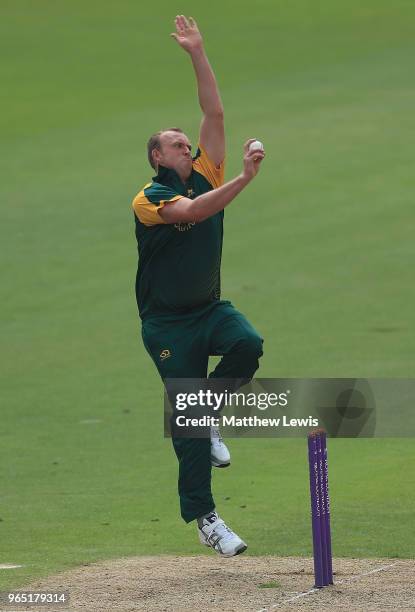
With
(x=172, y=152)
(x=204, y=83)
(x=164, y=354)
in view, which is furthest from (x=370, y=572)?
(x=204, y=83)

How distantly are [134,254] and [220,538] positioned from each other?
1578cm

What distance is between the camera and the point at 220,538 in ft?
29.3

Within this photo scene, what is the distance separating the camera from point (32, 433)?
50.2 feet

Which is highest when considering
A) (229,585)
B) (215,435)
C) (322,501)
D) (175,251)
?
(175,251)

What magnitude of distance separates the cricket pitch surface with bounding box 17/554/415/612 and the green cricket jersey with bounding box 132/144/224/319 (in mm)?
1684

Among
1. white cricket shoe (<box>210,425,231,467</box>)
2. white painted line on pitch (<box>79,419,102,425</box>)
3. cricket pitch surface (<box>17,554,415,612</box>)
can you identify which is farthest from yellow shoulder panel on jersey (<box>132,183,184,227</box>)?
white painted line on pitch (<box>79,419,102,425</box>)

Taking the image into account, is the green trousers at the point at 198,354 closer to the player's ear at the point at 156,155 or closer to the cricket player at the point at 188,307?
the cricket player at the point at 188,307

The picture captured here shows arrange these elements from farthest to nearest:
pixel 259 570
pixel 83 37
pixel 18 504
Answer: pixel 83 37
pixel 18 504
pixel 259 570

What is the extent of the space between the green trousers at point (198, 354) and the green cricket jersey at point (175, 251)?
0.13 metres

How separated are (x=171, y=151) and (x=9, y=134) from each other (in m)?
25.2

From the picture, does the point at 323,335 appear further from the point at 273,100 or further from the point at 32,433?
the point at 273,100

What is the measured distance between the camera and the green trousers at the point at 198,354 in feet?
29.7

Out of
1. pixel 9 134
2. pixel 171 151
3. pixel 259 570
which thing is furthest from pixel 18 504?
pixel 9 134

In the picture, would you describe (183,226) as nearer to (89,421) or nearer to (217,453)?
(217,453)
